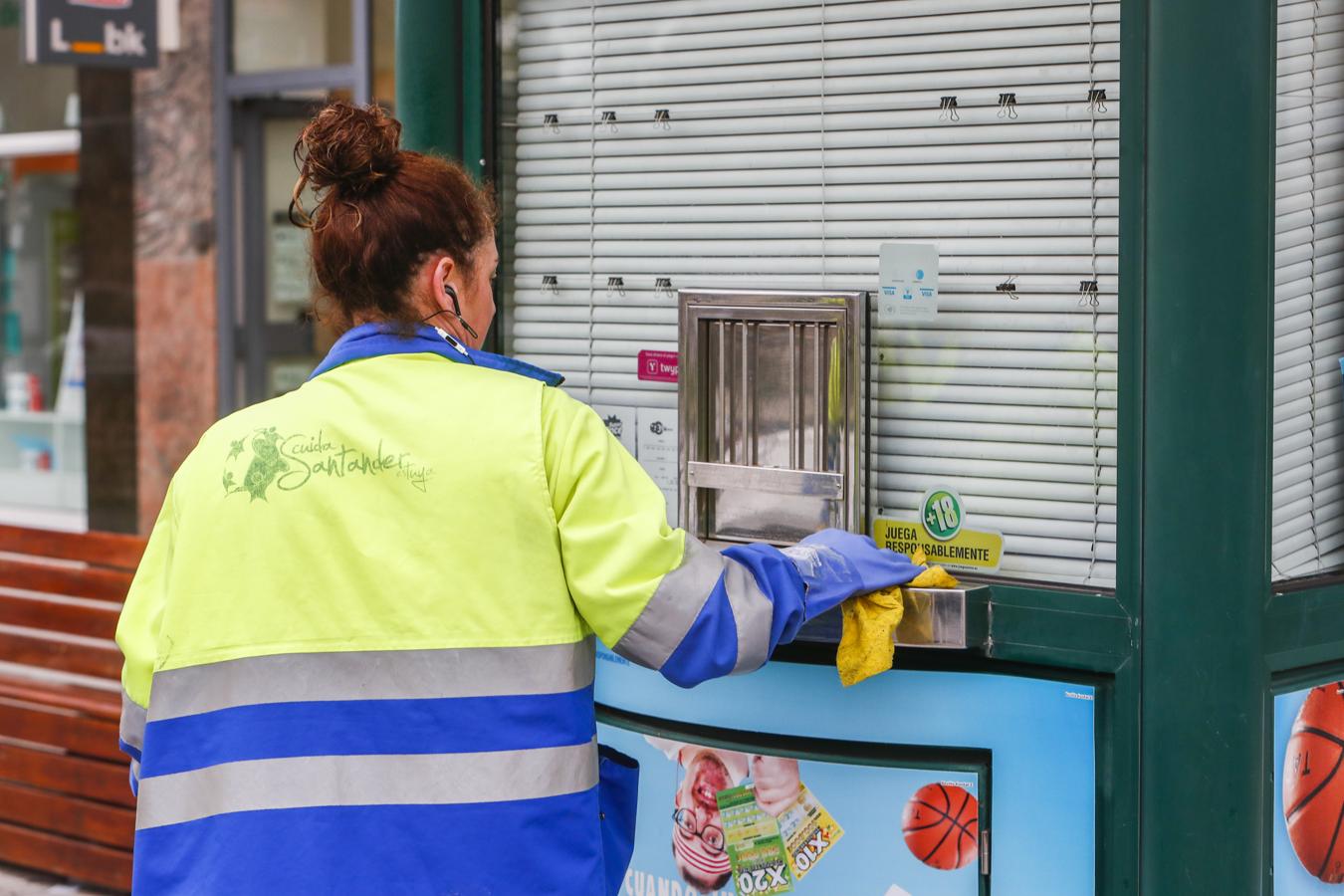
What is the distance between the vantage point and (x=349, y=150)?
7.13ft

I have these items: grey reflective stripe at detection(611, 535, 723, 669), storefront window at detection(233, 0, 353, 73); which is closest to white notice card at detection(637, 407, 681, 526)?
grey reflective stripe at detection(611, 535, 723, 669)

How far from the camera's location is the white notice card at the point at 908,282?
9.20 ft

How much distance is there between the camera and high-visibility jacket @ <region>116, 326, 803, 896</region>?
6.78ft

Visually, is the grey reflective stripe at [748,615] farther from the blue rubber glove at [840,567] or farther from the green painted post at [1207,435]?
the green painted post at [1207,435]

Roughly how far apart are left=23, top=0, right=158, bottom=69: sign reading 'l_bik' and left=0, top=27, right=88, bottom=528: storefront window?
1.25 m

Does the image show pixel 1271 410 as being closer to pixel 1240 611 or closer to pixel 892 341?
pixel 1240 611

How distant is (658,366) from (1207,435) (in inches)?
44.0

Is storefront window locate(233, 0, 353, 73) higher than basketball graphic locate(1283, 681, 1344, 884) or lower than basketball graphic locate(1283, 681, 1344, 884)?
higher

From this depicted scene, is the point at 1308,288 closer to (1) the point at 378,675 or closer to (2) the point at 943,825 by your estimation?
(2) the point at 943,825

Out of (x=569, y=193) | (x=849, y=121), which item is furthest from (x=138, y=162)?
(x=849, y=121)

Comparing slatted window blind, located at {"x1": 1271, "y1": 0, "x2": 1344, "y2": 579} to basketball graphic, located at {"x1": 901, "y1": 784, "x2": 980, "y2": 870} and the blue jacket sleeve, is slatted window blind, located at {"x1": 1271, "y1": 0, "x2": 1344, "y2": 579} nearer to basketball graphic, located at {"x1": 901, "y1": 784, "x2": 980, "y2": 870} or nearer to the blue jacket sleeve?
basketball graphic, located at {"x1": 901, "y1": 784, "x2": 980, "y2": 870}

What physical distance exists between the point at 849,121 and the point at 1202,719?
123cm

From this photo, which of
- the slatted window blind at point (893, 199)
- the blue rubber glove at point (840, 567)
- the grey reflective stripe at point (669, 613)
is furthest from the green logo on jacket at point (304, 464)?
the slatted window blind at point (893, 199)

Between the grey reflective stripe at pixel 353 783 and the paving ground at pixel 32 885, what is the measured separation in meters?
3.30
